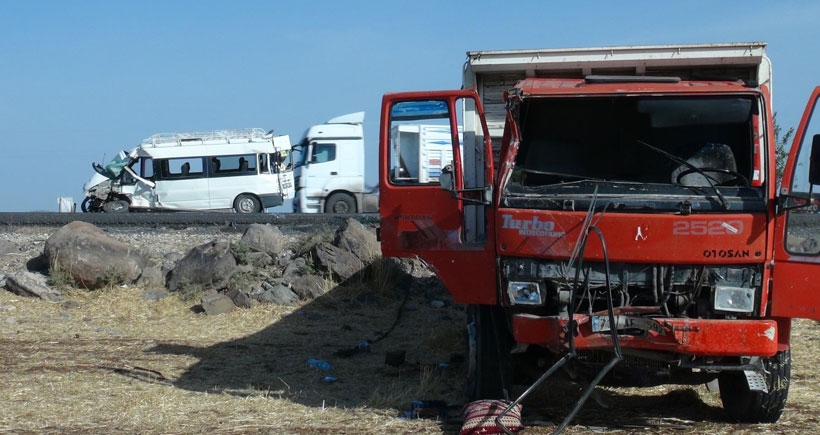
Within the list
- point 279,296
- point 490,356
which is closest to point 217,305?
point 279,296

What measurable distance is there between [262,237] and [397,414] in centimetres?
725

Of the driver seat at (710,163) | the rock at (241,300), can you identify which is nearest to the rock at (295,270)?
the rock at (241,300)

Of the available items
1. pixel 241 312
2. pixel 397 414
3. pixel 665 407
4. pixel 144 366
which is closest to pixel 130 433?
pixel 397 414

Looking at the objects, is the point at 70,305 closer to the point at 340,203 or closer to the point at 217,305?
the point at 217,305

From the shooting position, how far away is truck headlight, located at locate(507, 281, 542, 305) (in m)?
6.23

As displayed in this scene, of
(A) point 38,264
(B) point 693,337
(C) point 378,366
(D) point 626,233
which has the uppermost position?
(D) point 626,233

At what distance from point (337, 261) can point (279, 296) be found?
3.13ft

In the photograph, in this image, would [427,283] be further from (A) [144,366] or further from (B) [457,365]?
(A) [144,366]

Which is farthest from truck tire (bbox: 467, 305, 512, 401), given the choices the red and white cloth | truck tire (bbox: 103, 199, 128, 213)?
truck tire (bbox: 103, 199, 128, 213)

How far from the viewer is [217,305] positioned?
11656mm

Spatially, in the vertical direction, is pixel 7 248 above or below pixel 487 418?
above

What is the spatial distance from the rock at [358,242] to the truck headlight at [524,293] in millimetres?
6571

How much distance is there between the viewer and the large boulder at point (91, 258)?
12.5 metres

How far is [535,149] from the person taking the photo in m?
7.11
